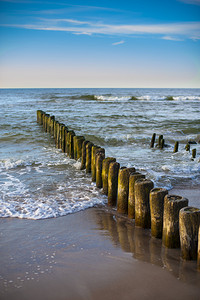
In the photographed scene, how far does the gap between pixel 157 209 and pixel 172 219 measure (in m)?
0.34

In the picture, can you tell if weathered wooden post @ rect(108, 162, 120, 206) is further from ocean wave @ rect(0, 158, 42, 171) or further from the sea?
ocean wave @ rect(0, 158, 42, 171)

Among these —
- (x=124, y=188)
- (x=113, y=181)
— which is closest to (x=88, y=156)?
(x=113, y=181)

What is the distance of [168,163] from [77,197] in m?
4.21

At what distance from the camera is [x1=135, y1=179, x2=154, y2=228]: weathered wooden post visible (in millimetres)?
4477

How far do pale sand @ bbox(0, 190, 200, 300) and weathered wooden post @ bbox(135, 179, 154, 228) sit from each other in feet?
0.46

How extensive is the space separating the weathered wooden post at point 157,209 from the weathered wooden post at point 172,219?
0.64ft

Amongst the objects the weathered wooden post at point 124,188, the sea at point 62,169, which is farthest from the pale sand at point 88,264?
the sea at point 62,169

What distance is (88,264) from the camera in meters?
3.64

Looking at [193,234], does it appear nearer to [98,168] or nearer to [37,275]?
[37,275]

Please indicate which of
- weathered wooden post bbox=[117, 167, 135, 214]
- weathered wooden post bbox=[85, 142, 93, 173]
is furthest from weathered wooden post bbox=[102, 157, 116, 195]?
weathered wooden post bbox=[85, 142, 93, 173]

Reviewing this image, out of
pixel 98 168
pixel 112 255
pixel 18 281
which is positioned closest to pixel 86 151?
pixel 98 168

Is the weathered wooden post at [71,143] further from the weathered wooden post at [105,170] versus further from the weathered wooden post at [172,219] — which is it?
the weathered wooden post at [172,219]

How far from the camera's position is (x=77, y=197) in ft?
20.6

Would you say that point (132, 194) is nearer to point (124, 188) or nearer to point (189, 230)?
point (124, 188)
